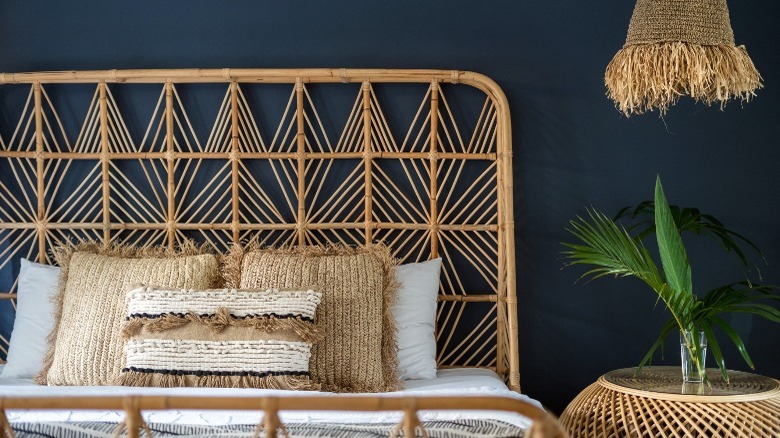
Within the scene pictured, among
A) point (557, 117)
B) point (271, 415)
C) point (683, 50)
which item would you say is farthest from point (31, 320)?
point (683, 50)

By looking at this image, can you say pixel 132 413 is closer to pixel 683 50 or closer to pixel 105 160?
pixel 683 50

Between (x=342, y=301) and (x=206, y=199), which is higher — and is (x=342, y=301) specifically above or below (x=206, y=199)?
below

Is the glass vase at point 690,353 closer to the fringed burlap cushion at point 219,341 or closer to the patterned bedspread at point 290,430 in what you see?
the patterned bedspread at point 290,430

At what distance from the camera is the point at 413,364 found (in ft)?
10.5

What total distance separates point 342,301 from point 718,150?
1.56m

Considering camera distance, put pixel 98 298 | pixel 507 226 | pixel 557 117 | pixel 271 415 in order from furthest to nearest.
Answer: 1. pixel 557 117
2. pixel 507 226
3. pixel 98 298
4. pixel 271 415

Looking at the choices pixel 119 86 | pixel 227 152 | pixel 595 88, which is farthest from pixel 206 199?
pixel 595 88

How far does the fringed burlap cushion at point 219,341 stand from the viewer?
2.74m

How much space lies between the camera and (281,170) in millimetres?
3551

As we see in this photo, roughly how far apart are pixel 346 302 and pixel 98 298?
818 mm

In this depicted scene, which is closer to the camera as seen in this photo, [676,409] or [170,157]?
[676,409]

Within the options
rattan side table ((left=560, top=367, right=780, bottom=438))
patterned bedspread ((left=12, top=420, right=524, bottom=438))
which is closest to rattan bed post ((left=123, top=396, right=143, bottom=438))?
patterned bedspread ((left=12, top=420, right=524, bottom=438))

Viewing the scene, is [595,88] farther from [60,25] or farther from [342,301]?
[60,25]

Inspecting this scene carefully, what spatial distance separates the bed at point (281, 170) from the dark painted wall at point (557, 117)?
124mm
